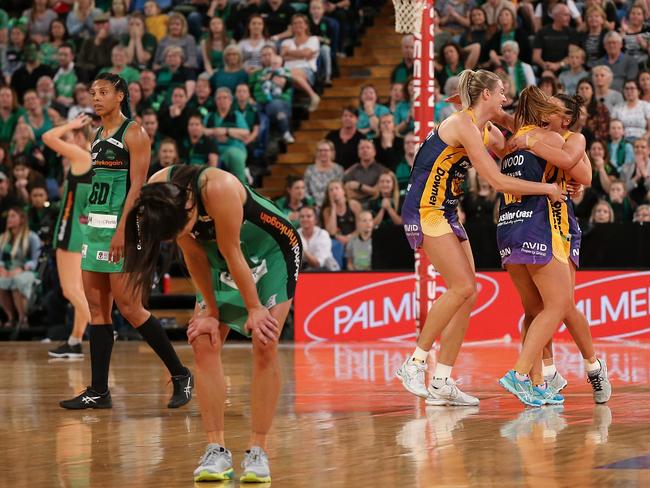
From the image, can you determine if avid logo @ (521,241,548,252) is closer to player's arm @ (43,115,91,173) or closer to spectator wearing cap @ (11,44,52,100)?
player's arm @ (43,115,91,173)

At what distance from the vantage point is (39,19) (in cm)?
2050

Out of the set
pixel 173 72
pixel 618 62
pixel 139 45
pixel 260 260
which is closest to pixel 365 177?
pixel 618 62

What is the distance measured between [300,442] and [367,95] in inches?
411

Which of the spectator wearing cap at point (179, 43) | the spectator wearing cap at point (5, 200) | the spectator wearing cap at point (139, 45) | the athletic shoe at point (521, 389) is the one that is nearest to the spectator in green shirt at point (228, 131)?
the spectator wearing cap at point (179, 43)

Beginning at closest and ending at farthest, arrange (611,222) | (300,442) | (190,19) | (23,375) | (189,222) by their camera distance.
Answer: (189,222) < (300,442) < (23,375) < (611,222) < (190,19)

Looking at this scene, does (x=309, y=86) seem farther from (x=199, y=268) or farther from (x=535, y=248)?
(x=199, y=268)

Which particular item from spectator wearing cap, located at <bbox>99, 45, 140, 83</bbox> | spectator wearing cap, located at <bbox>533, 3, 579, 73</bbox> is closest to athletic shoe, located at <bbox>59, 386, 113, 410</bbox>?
spectator wearing cap, located at <bbox>533, 3, 579, 73</bbox>

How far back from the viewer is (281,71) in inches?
691

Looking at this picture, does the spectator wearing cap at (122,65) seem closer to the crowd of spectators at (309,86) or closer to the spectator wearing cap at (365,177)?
the crowd of spectators at (309,86)

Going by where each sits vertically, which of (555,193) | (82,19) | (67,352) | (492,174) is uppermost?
(82,19)

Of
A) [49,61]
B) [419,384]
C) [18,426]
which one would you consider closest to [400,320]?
[419,384]

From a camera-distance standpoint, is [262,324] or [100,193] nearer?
[262,324]

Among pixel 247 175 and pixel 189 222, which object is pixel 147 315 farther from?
pixel 247 175

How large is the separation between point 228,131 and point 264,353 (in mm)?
11583
